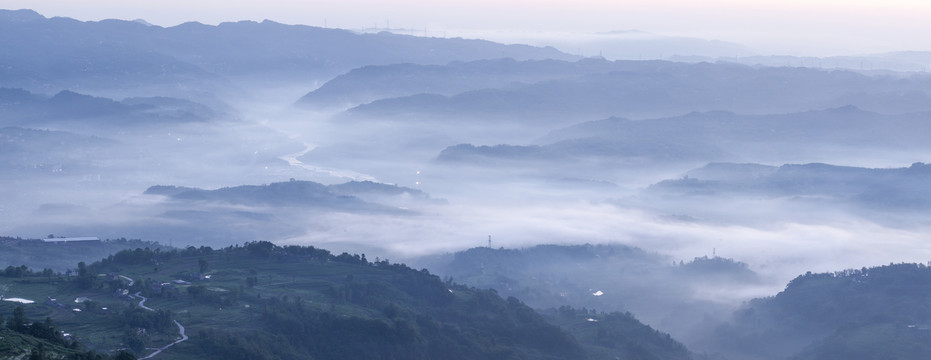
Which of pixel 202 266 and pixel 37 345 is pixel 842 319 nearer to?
pixel 202 266

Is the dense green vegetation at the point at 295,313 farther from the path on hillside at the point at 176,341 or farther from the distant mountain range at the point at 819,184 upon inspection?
the distant mountain range at the point at 819,184

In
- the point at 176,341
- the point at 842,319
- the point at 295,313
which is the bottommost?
the point at 176,341

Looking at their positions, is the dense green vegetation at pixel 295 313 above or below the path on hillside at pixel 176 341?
above

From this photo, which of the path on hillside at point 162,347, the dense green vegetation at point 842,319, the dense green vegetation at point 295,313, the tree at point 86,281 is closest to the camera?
the path on hillside at point 162,347

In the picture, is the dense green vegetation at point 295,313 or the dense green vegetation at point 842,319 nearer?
the dense green vegetation at point 295,313

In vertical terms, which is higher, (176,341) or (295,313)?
(295,313)

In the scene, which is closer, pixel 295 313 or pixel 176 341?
pixel 176 341

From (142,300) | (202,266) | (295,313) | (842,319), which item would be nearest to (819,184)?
(842,319)

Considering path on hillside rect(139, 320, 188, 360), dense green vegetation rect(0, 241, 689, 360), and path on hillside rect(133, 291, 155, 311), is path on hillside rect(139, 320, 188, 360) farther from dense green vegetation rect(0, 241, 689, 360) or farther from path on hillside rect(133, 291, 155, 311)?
path on hillside rect(133, 291, 155, 311)

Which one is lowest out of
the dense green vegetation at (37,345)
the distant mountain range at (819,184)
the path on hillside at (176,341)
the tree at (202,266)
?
the dense green vegetation at (37,345)

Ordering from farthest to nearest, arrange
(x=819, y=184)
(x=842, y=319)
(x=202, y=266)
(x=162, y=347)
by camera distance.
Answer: (x=819, y=184)
(x=842, y=319)
(x=202, y=266)
(x=162, y=347)

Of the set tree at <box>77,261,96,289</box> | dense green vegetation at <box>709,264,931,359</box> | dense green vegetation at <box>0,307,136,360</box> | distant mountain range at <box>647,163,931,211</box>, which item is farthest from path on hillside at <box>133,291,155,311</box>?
distant mountain range at <box>647,163,931,211</box>

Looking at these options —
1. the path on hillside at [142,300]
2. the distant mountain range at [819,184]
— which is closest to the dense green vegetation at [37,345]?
the path on hillside at [142,300]
